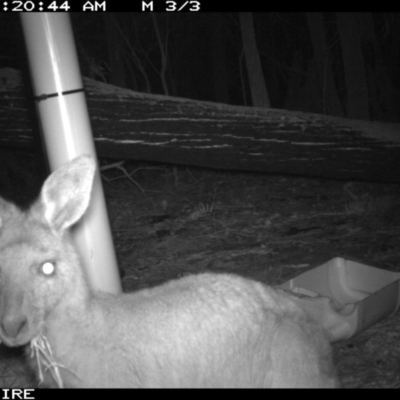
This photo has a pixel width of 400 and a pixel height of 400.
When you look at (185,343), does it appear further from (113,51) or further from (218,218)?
(113,51)

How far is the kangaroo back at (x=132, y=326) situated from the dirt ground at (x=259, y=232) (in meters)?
1.06

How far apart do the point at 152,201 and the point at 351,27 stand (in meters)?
6.60

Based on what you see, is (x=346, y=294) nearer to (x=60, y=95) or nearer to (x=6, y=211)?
(x=60, y=95)

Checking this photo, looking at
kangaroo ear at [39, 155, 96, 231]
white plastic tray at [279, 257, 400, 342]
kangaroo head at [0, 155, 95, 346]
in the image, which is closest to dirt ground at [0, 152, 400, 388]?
white plastic tray at [279, 257, 400, 342]

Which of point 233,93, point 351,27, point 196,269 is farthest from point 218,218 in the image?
point 233,93

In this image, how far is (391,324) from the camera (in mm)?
4504

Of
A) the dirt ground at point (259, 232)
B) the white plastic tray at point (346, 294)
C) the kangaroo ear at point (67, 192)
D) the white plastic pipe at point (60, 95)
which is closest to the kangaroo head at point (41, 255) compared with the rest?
the kangaroo ear at point (67, 192)

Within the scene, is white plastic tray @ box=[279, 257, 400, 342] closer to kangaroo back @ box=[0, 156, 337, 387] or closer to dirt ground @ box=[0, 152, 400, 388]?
dirt ground @ box=[0, 152, 400, 388]

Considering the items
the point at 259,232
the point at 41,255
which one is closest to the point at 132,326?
the point at 41,255

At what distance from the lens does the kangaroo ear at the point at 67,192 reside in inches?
110

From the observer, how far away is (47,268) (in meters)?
2.68

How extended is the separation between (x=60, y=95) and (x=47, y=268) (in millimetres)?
1424

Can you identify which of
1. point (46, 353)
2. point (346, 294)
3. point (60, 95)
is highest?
point (60, 95)

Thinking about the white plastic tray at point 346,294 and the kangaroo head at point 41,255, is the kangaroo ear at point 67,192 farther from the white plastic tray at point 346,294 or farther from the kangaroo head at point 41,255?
the white plastic tray at point 346,294
